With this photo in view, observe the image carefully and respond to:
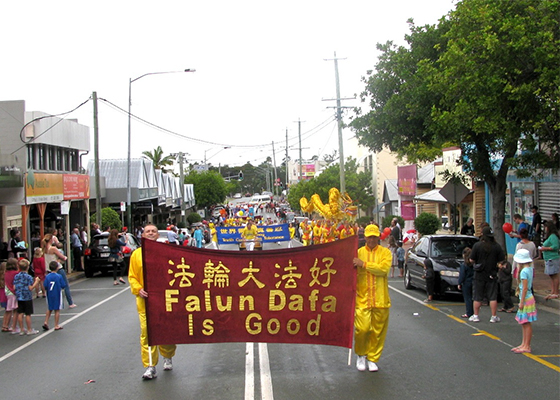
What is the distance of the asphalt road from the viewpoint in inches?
275

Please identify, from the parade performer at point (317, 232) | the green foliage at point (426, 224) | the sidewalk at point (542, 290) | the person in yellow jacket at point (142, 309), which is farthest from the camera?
the green foliage at point (426, 224)

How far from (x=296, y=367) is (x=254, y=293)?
117cm

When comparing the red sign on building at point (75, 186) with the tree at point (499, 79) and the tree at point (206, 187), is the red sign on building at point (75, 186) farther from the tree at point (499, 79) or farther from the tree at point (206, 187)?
the tree at point (206, 187)

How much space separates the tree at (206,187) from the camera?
7706 centimetres

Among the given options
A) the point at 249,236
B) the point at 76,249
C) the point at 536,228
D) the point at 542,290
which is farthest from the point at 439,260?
the point at 76,249

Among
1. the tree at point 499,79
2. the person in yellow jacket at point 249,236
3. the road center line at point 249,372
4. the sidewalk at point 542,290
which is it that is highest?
the tree at point 499,79

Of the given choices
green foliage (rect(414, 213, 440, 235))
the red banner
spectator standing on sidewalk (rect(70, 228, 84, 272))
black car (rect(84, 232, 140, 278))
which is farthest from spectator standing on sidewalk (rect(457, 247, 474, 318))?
green foliage (rect(414, 213, 440, 235))

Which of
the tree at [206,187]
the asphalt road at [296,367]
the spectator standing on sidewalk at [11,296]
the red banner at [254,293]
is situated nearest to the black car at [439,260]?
the asphalt road at [296,367]

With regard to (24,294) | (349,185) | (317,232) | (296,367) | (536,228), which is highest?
(349,185)

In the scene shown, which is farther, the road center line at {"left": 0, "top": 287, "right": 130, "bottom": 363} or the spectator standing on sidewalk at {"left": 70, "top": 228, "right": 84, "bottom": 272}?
the spectator standing on sidewalk at {"left": 70, "top": 228, "right": 84, "bottom": 272}

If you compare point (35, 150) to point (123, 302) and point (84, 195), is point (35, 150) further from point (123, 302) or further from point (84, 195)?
point (123, 302)

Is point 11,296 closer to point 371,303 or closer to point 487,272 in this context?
point 371,303

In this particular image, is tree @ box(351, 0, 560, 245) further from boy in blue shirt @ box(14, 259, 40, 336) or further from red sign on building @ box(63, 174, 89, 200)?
red sign on building @ box(63, 174, 89, 200)

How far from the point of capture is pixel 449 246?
1527 cm
